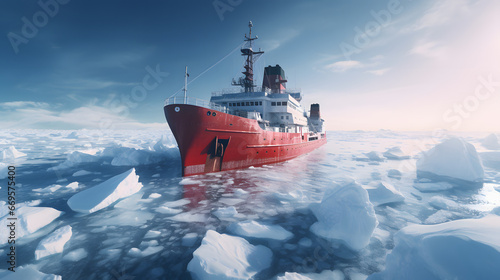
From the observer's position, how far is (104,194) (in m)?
5.96

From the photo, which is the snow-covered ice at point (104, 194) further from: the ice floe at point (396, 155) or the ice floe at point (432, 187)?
the ice floe at point (396, 155)

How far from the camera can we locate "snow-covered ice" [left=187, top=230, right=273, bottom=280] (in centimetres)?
288

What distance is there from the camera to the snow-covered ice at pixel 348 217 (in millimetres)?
3974

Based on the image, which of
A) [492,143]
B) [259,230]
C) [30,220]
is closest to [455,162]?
[259,230]

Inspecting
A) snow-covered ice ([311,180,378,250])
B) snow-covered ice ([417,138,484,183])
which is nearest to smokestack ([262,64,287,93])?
snow-covered ice ([417,138,484,183])

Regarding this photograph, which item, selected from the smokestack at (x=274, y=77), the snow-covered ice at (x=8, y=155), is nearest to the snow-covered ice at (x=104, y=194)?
the smokestack at (x=274, y=77)

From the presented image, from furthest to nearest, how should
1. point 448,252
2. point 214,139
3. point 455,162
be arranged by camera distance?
point 455,162 < point 214,139 < point 448,252

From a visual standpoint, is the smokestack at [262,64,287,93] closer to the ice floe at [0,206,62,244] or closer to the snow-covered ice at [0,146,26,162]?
the ice floe at [0,206,62,244]

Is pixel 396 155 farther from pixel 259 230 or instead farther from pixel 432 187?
pixel 259 230

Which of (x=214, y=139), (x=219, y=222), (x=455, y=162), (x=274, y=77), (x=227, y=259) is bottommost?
(x=219, y=222)

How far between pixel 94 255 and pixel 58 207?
3.85m

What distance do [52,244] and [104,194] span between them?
2.62 m

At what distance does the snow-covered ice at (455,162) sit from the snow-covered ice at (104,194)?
56.0 feet

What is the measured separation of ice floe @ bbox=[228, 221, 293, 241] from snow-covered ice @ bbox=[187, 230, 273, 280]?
43cm
